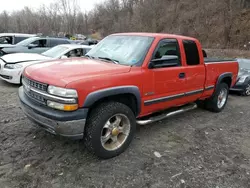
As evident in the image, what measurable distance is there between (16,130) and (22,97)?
0.94 m

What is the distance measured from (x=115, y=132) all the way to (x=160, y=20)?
3298 centimetres

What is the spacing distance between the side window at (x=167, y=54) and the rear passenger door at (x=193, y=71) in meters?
0.25

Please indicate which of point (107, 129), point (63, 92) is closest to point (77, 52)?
point (107, 129)

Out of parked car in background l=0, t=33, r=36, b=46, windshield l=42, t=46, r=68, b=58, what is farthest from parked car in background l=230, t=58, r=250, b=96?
parked car in background l=0, t=33, r=36, b=46

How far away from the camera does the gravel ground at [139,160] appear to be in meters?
2.87

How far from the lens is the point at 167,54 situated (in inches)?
159

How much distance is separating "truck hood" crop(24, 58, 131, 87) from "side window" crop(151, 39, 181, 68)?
620 millimetres

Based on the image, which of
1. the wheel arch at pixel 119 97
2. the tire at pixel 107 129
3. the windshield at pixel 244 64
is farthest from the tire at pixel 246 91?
the tire at pixel 107 129

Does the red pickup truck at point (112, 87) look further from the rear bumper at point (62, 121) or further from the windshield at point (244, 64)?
the windshield at point (244, 64)

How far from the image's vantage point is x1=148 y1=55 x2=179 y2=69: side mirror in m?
3.59

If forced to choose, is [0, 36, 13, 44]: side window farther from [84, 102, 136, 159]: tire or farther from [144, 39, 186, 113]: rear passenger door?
[84, 102, 136, 159]: tire

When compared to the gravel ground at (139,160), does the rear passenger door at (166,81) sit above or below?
above

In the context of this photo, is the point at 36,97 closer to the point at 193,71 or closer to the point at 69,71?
the point at 69,71

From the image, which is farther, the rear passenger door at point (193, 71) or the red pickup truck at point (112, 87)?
the rear passenger door at point (193, 71)
